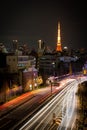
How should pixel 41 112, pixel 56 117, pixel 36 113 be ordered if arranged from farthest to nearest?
pixel 41 112
pixel 36 113
pixel 56 117

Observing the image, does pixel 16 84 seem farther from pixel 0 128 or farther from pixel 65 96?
pixel 0 128

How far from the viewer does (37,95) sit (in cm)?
4416

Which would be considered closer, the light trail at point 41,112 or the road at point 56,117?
the road at point 56,117

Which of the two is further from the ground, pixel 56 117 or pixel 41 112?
pixel 41 112

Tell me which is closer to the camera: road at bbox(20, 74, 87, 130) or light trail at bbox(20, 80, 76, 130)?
road at bbox(20, 74, 87, 130)

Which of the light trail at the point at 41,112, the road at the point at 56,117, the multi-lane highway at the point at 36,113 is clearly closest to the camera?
the road at the point at 56,117

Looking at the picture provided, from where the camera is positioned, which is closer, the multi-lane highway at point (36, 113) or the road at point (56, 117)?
the road at point (56, 117)

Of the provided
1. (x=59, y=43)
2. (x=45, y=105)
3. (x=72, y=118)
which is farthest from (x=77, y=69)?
(x=72, y=118)

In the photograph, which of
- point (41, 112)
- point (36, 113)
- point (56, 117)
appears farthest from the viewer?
point (41, 112)

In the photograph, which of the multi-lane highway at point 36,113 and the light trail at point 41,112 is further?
the light trail at point 41,112

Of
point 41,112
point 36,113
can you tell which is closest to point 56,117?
point 36,113

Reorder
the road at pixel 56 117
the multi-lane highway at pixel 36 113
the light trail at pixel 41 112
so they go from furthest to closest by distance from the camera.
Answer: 1. the light trail at pixel 41 112
2. the multi-lane highway at pixel 36 113
3. the road at pixel 56 117

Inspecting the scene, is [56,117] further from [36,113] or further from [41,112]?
Result: [41,112]

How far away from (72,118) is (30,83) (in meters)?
21.8
